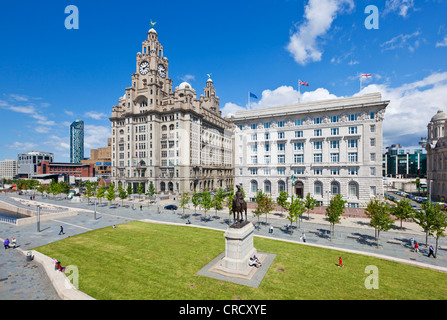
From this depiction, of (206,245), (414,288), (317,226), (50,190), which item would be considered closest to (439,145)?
(317,226)

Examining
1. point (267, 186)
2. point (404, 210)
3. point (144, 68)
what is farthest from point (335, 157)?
point (144, 68)

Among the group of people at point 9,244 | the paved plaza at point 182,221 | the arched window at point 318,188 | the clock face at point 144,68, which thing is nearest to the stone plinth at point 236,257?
the paved plaza at point 182,221

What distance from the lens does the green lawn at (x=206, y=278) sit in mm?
16766

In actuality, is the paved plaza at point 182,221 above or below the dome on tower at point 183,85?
below

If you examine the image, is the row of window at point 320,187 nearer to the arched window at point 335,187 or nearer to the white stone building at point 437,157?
the arched window at point 335,187

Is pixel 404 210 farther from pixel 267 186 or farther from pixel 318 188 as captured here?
pixel 267 186

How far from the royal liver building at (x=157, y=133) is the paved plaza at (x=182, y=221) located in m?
33.8

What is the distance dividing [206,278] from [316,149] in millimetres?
51725

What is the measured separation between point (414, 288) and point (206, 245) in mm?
21389

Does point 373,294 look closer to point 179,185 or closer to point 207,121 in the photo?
point 179,185

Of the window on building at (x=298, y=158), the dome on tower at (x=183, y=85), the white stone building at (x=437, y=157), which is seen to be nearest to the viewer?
the window on building at (x=298, y=158)

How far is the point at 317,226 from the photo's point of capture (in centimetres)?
4081

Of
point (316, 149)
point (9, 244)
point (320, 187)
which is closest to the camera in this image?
point (9, 244)

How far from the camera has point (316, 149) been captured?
60062mm
